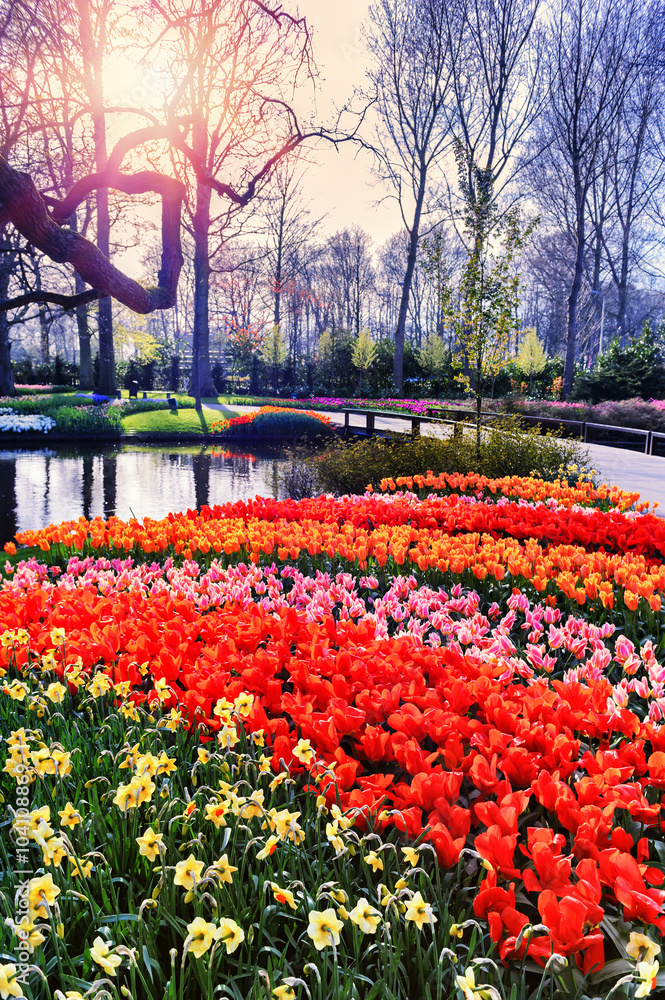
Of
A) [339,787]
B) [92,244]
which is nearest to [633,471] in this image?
[92,244]

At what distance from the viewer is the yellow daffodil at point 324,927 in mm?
1066

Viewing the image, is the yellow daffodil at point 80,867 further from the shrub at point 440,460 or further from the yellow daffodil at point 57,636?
the shrub at point 440,460

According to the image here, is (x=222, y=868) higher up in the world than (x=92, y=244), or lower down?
lower down

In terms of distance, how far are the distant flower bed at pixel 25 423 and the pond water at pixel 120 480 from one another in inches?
45.5

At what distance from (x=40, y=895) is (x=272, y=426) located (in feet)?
61.1

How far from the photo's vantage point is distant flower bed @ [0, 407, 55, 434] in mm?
17656

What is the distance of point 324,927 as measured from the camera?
42.9 inches

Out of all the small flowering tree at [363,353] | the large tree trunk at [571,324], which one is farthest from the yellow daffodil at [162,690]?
the small flowering tree at [363,353]

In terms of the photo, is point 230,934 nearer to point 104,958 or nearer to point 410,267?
point 104,958

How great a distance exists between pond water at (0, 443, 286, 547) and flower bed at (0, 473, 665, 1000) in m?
6.27

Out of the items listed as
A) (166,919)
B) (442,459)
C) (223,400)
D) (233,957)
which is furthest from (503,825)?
(223,400)

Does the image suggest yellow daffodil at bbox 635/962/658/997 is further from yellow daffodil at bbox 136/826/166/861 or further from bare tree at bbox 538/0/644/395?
bare tree at bbox 538/0/644/395

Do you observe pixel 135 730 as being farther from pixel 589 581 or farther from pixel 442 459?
pixel 442 459

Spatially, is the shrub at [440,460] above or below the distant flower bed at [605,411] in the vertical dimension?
below
